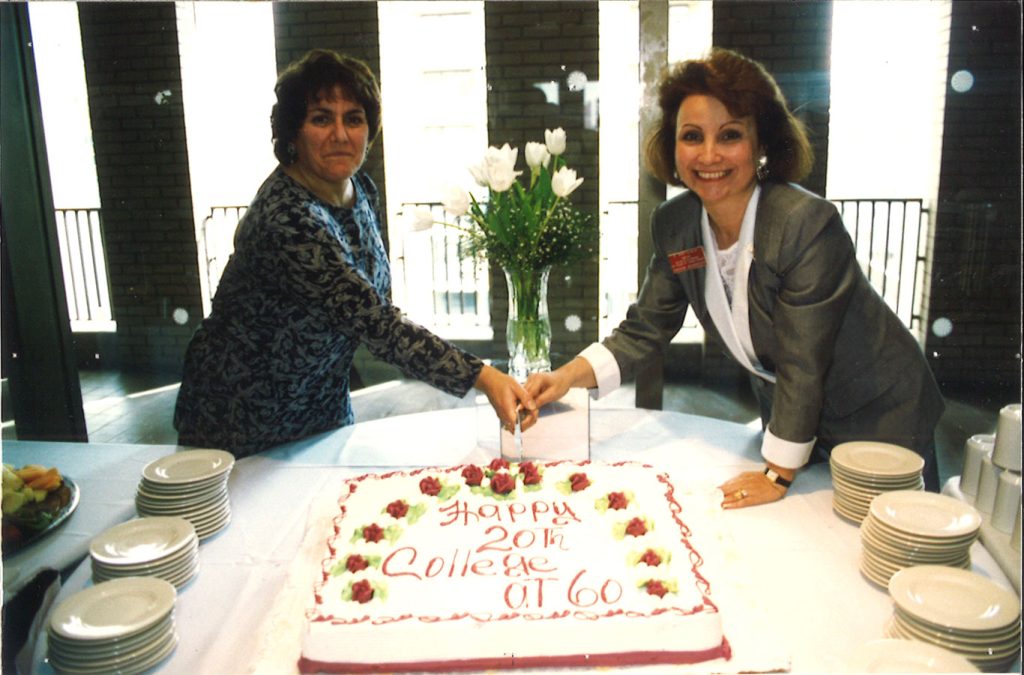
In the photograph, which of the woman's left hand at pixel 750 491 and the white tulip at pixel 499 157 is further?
the white tulip at pixel 499 157

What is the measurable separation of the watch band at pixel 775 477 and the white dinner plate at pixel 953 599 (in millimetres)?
422

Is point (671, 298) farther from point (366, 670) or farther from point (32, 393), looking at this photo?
point (32, 393)

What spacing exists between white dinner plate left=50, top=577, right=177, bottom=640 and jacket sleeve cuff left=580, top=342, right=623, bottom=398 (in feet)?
3.53

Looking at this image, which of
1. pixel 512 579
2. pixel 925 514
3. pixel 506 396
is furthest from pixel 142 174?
pixel 925 514

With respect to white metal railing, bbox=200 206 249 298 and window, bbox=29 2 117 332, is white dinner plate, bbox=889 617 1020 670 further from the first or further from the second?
window, bbox=29 2 117 332

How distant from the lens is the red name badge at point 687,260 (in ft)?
5.57

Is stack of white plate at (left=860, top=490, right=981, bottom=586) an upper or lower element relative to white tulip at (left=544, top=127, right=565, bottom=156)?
lower

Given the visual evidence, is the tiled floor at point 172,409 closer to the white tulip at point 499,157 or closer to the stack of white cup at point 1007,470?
the stack of white cup at point 1007,470

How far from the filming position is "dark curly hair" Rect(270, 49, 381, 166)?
1752mm

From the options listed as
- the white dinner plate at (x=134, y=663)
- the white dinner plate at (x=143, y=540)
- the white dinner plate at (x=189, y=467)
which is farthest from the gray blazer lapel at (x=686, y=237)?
the white dinner plate at (x=134, y=663)

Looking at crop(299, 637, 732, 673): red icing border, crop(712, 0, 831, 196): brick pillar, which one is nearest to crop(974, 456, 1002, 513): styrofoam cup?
crop(299, 637, 732, 673): red icing border

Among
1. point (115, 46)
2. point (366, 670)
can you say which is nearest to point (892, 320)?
point (366, 670)

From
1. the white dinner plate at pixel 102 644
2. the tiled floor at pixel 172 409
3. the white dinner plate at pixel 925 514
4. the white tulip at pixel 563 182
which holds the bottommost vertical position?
the tiled floor at pixel 172 409

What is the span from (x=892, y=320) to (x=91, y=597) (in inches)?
62.6
